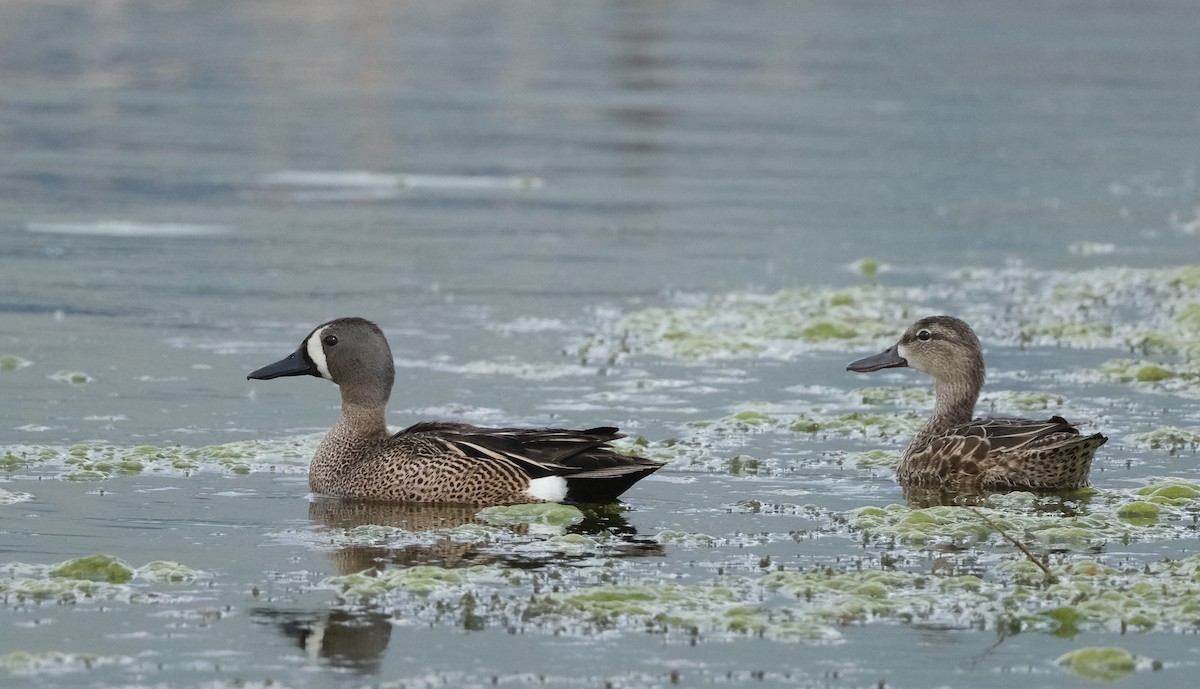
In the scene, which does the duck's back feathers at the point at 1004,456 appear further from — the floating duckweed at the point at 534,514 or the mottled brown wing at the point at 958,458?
the floating duckweed at the point at 534,514

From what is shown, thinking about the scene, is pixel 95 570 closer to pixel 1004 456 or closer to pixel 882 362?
pixel 1004 456

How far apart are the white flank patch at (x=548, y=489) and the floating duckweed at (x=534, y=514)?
0.16ft

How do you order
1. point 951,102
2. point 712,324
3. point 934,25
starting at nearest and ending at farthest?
point 712,324
point 951,102
point 934,25

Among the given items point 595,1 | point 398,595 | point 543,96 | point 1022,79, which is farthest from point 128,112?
point 595,1

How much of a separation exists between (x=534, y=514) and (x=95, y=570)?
2.36 metres

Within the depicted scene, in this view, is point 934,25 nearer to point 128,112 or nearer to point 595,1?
point 595,1

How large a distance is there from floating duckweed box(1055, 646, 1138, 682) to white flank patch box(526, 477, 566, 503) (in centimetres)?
334

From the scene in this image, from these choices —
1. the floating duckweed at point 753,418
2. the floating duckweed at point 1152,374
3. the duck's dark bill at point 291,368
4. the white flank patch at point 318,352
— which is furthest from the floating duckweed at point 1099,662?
the floating duckweed at point 1152,374

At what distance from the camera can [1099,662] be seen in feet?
24.7

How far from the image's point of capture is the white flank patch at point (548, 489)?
33.9 feet

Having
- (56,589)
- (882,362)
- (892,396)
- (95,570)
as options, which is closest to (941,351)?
(882,362)

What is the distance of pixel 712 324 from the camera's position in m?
15.6

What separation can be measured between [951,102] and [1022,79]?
15.0ft

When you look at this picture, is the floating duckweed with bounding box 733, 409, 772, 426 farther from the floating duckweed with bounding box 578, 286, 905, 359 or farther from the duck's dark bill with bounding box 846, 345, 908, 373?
the floating duckweed with bounding box 578, 286, 905, 359
